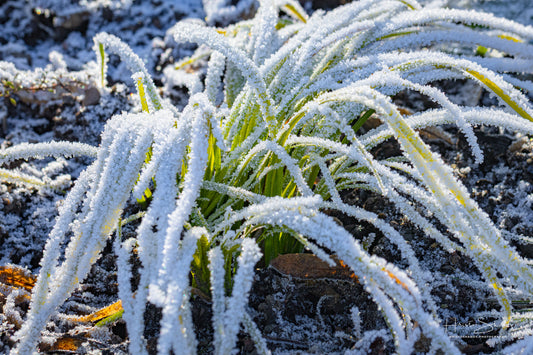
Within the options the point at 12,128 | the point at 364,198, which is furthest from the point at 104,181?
the point at 12,128

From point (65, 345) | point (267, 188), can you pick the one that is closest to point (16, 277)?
point (65, 345)

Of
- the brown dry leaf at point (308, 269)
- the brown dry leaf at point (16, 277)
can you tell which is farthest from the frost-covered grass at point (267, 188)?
the brown dry leaf at point (16, 277)

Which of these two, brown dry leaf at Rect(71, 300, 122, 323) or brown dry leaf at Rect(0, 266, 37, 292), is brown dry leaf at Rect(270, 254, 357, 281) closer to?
brown dry leaf at Rect(71, 300, 122, 323)

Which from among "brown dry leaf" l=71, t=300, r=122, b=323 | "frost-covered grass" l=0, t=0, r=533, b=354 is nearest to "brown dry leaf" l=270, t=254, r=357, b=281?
"frost-covered grass" l=0, t=0, r=533, b=354

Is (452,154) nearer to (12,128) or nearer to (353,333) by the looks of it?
(353,333)

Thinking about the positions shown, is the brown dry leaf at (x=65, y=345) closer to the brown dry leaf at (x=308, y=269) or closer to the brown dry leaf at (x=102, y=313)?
the brown dry leaf at (x=102, y=313)

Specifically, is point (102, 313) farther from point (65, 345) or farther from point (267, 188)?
point (267, 188)
